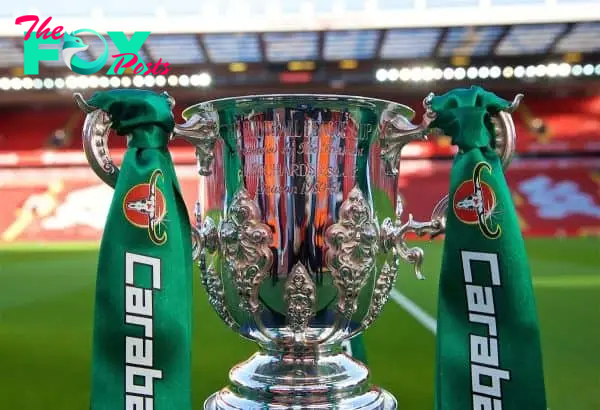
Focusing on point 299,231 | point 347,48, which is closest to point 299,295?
point 299,231

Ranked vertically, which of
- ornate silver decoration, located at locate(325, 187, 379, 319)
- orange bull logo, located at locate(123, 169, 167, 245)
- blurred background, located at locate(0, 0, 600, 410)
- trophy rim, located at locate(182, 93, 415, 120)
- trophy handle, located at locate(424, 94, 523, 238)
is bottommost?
ornate silver decoration, located at locate(325, 187, 379, 319)

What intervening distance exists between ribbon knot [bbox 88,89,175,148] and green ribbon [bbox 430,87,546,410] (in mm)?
453

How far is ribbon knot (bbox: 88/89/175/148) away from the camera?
3.18 ft

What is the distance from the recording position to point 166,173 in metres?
0.99

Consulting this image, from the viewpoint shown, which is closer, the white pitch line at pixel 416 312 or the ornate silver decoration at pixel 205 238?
the ornate silver decoration at pixel 205 238

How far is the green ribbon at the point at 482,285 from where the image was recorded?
38.1 inches

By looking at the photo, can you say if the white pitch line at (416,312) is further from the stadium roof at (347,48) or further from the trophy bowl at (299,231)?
the stadium roof at (347,48)

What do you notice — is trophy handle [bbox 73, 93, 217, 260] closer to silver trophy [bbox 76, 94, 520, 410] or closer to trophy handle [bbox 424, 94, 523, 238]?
silver trophy [bbox 76, 94, 520, 410]

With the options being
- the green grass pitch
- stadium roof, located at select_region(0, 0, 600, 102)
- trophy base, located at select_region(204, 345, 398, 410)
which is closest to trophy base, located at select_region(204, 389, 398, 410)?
trophy base, located at select_region(204, 345, 398, 410)

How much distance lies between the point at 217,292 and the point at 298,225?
7.9 inches

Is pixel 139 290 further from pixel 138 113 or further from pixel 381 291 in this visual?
pixel 381 291

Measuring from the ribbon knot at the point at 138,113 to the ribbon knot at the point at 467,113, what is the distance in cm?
45

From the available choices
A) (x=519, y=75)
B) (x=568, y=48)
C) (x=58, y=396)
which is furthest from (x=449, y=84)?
(x=58, y=396)

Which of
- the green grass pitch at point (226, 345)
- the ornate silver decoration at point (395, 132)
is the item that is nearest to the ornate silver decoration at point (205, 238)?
the ornate silver decoration at point (395, 132)
